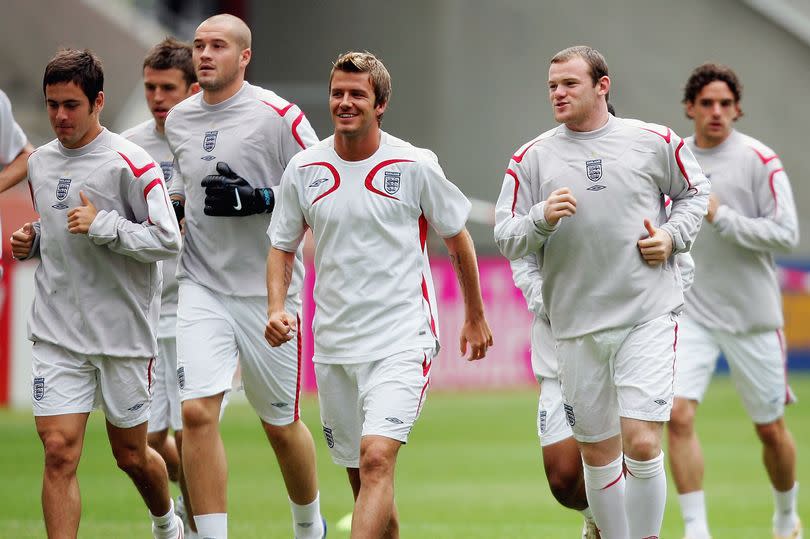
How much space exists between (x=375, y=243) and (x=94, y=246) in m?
1.50

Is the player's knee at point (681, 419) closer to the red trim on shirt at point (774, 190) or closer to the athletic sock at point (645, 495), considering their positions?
the red trim on shirt at point (774, 190)

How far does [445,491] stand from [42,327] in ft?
19.5

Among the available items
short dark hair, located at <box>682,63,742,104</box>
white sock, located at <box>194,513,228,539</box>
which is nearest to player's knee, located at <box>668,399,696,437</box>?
short dark hair, located at <box>682,63,742,104</box>

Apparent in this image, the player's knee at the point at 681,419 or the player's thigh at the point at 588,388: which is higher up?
the player's thigh at the point at 588,388

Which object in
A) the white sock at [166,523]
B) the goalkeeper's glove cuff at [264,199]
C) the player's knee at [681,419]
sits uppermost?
the goalkeeper's glove cuff at [264,199]

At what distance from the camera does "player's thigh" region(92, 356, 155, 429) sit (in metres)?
7.56

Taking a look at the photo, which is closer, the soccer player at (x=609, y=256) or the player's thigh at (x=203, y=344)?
the soccer player at (x=609, y=256)

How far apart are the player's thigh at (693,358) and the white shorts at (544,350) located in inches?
61.3

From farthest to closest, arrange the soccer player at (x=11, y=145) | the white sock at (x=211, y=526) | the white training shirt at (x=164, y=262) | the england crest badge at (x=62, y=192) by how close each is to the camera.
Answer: the white training shirt at (x=164, y=262)
the soccer player at (x=11, y=145)
the white sock at (x=211, y=526)
the england crest badge at (x=62, y=192)

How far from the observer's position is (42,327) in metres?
7.50

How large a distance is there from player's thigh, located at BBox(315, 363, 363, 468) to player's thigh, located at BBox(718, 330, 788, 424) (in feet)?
12.2

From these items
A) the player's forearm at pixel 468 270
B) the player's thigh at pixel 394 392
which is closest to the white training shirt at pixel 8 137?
the player's thigh at pixel 394 392

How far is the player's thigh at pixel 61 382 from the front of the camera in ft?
24.1

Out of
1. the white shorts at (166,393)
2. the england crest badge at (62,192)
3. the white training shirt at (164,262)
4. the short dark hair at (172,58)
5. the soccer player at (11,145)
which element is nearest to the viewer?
the england crest badge at (62,192)
